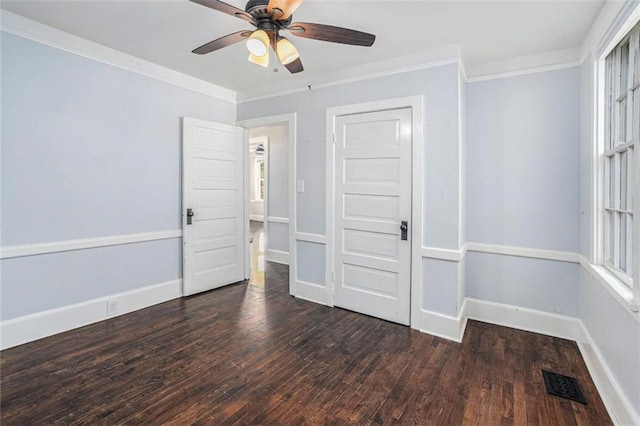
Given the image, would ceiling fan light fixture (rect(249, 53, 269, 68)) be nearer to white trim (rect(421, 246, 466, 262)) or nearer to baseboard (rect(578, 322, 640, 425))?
white trim (rect(421, 246, 466, 262))

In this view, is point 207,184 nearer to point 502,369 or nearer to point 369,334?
point 369,334

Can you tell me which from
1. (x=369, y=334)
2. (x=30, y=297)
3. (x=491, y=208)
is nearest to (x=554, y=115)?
(x=491, y=208)

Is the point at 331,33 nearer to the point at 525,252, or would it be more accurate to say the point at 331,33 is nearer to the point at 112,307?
the point at 525,252

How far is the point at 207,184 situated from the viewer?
4.03 meters

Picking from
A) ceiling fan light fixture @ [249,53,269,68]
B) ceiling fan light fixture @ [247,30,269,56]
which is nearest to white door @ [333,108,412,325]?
ceiling fan light fixture @ [249,53,269,68]

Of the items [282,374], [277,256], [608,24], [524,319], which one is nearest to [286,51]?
[608,24]

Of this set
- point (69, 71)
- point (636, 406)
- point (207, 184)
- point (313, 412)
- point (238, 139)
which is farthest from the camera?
point (238, 139)

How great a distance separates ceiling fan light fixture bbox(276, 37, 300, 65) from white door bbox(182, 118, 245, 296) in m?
1.95

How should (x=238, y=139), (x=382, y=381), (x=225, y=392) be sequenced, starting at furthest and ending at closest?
(x=238, y=139)
(x=382, y=381)
(x=225, y=392)

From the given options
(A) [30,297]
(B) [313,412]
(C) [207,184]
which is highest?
(C) [207,184]

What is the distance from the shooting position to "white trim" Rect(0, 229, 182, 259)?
103 inches

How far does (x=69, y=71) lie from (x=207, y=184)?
67.1 inches

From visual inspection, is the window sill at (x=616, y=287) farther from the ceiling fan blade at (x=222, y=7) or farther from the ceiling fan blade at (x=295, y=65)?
the ceiling fan blade at (x=222, y=7)

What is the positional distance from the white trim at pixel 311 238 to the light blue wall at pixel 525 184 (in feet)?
5.20
